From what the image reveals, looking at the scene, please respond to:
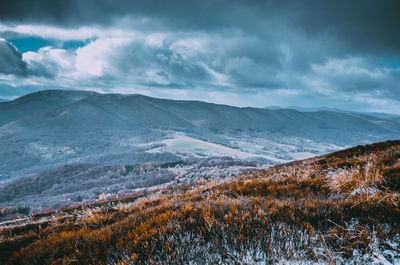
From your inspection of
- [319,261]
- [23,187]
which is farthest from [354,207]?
[23,187]

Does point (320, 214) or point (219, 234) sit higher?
point (320, 214)

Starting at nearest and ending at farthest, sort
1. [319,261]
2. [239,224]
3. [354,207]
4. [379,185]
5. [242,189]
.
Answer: [319,261], [239,224], [354,207], [379,185], [242,189]

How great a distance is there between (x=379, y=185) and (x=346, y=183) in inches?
28.3

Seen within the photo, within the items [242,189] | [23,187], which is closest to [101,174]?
[23,187]

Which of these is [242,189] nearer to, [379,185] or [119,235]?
[379,185]

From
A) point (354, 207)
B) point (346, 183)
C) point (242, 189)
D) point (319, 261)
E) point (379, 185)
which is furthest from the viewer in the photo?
point (242, 189)

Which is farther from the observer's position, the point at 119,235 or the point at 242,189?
the point at 242,189

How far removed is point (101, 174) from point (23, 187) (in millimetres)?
65715

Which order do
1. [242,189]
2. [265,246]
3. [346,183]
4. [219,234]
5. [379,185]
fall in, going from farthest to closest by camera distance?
[242,189], [346,183], [379,185], [219,234], [265,246]

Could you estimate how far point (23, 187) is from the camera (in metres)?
169

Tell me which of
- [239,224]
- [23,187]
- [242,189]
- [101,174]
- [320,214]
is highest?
[320,214]

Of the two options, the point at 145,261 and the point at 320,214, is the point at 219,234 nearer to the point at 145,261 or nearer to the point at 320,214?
the point at 145,261

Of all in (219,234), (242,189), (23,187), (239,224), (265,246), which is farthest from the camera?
(23,187)

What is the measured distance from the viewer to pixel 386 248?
2.84 m
